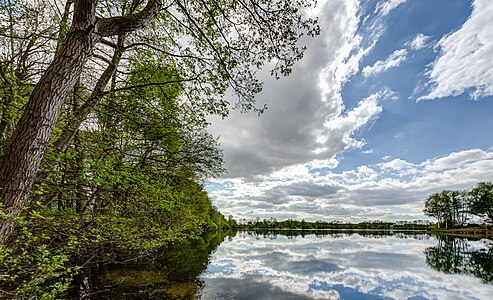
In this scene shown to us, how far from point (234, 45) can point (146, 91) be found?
310cm

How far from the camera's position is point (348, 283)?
12609mm

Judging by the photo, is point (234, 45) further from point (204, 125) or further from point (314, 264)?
point (314, 264)

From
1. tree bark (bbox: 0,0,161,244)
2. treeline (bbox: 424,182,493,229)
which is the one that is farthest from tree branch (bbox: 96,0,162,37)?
treeline (bbox: 424,182,493,229)

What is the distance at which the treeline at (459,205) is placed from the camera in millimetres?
66125

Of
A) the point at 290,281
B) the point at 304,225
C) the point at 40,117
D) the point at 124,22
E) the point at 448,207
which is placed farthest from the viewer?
the point at 304,225

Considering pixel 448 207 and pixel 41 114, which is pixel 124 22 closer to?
pixel 41 114

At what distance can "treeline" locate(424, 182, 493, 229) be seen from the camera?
66.1 m

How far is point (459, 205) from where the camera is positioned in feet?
243

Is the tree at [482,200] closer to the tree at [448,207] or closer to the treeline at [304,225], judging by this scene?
the tree at [448,207]

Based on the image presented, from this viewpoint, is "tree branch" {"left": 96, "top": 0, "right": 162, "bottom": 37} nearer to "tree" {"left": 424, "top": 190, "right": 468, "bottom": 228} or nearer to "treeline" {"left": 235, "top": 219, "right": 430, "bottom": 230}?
"tree" {"left": 424, "top": 190, "right": 468, "bottom": 228}

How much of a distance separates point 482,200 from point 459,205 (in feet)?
26.4

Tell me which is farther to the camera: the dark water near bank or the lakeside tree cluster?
the dark water near bank

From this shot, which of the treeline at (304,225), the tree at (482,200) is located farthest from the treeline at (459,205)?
the treeline at (304,225)

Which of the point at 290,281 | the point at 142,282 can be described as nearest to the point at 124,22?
the point at 142,282
